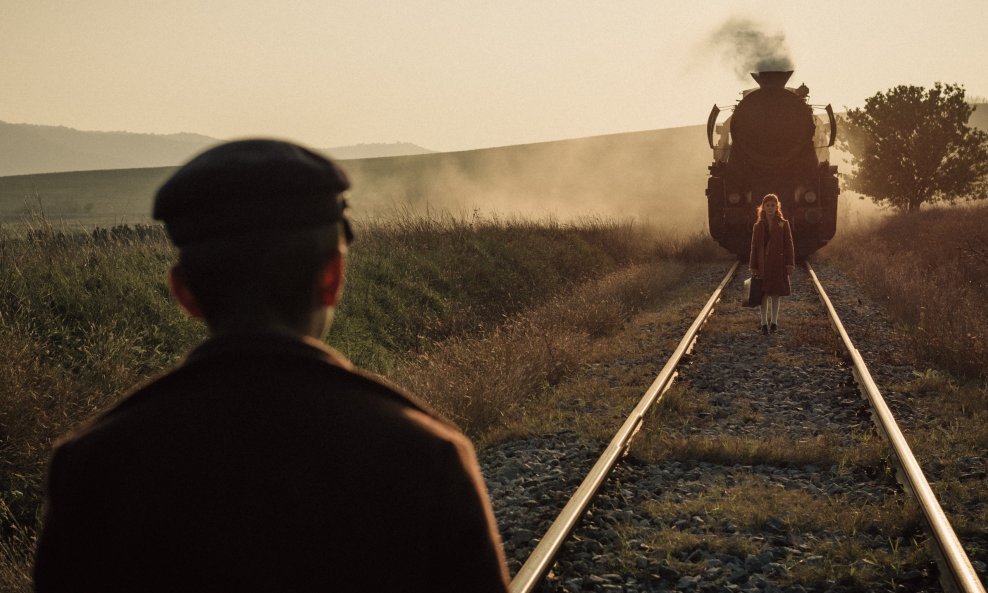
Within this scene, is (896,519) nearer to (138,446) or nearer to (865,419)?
(865,419)

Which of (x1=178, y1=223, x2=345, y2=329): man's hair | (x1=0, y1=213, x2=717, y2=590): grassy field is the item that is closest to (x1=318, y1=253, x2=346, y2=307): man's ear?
(x1=178, y1=223, x2=345, y2=329): man's hair

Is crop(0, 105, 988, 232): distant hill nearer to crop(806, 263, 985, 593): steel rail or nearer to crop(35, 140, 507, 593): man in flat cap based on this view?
crop(806, 263, 985, 593): steel rail

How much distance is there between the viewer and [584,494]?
5.21m

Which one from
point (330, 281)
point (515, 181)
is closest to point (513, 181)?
point (515, 181)

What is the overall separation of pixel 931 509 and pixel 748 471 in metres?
1.36

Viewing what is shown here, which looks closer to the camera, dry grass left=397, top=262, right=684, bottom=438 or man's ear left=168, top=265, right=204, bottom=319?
man's ear left=168, top=265, right=204, bottom=319

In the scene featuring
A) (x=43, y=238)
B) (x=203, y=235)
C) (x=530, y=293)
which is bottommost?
(x=530, y=293)

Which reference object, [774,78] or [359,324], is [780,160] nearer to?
[774,78]

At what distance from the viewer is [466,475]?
1.35 metres

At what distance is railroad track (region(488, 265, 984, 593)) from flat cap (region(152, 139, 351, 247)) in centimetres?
301

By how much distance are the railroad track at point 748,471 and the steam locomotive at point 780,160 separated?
8.00 m

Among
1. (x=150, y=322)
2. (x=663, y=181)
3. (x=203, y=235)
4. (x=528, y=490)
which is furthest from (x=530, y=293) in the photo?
(x=663, y=181)

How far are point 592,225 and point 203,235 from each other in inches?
914

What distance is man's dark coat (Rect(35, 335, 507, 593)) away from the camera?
1.26m
